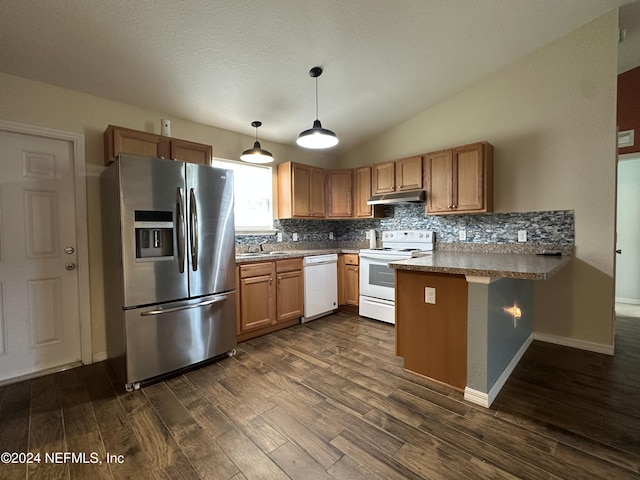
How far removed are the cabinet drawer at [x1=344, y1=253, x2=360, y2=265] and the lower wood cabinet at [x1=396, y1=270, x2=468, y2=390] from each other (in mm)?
1642

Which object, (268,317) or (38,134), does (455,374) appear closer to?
(268,317)

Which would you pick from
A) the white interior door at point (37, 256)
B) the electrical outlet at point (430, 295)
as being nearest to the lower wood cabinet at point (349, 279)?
the electrical outlet at point (430, 295)

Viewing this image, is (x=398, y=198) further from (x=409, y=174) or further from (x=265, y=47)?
(x=265, y=47)

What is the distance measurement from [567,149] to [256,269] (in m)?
3.50

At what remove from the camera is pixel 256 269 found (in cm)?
323

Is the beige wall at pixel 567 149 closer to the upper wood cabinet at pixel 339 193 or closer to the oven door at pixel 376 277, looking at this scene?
the oven door at pixel 376 277

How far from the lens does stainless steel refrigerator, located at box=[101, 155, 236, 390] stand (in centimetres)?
224

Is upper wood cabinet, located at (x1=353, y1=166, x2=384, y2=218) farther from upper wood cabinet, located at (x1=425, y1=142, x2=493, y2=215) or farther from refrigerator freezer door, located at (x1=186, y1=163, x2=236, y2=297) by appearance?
refrigerator freezer door, located at (x1=186, y1=163, x2=236, y2=297)

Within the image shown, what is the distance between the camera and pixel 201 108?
3105mm

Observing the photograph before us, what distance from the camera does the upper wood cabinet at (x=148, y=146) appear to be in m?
2.54

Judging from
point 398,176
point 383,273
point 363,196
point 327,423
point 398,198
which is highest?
point 398,176

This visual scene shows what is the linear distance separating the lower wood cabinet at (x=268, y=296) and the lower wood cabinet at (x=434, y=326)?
1532mm

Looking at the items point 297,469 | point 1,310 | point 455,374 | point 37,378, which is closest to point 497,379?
point 455,374

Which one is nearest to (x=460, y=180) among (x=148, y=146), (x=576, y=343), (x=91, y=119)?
(x=576, y=343)
